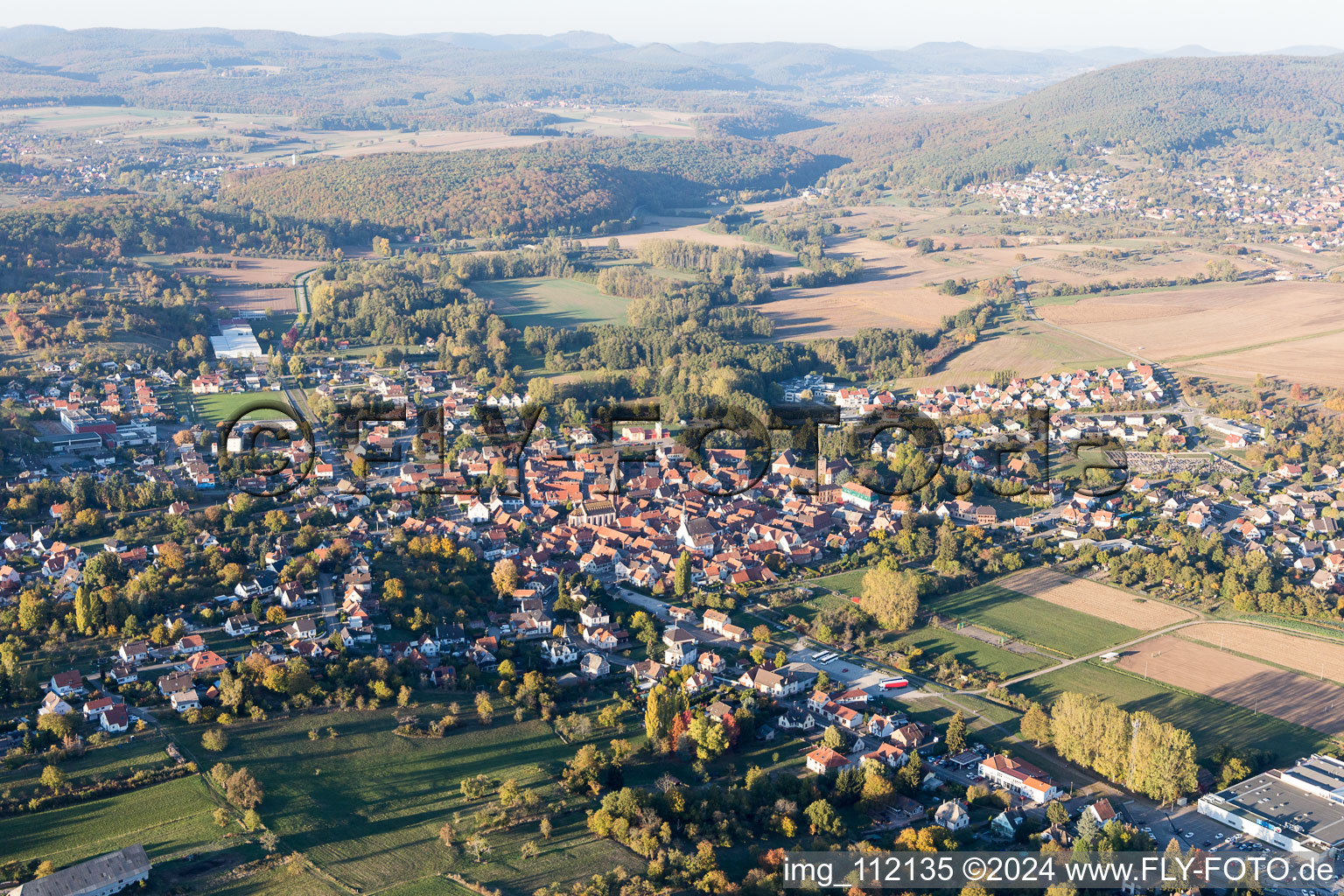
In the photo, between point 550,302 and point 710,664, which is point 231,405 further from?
point 710,664

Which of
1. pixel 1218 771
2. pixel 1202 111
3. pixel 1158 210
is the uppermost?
pixel 1202 111

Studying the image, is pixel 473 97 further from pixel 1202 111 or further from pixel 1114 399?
pixel 1114 399

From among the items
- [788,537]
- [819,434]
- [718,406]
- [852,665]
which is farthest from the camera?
[718,406]

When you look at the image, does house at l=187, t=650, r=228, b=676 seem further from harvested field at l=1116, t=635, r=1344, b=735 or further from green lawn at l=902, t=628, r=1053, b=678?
harvested field at l=1116, t=635, r=1344, b=735

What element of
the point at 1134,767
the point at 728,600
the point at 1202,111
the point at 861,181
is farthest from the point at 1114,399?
the point at 1202,111

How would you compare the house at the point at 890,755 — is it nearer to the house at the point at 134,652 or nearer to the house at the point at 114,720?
the house at the point at 114,720

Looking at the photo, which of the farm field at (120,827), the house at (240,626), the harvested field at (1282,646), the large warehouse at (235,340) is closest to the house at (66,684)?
the house at (240,626)

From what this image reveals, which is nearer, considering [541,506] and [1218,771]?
[1218,771]
